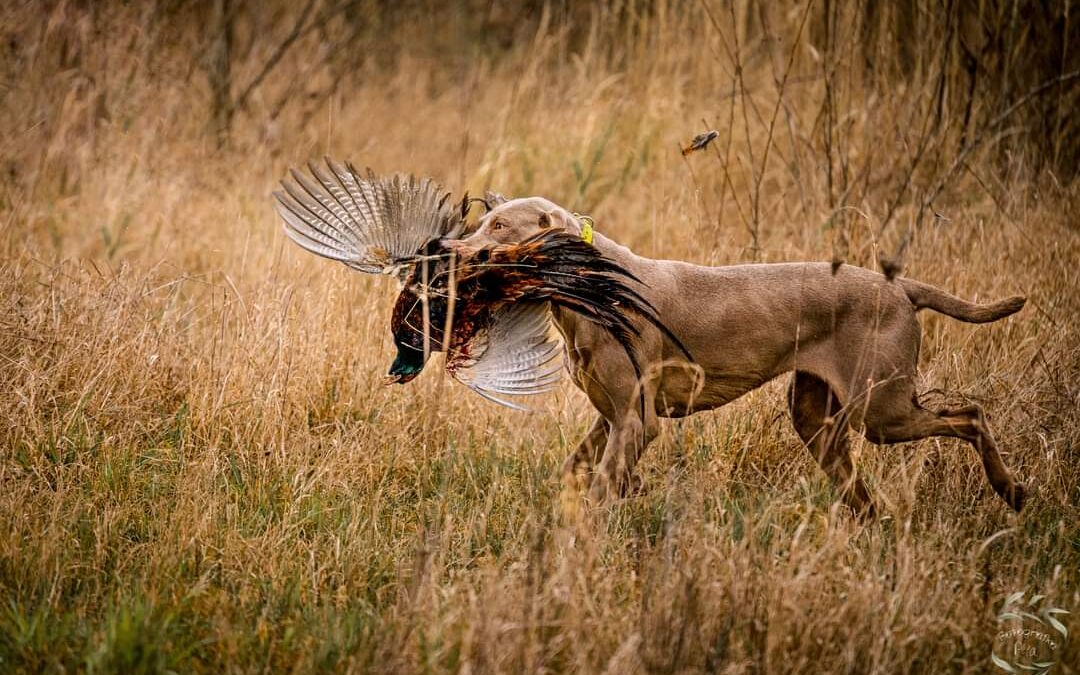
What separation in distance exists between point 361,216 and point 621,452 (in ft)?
4.02

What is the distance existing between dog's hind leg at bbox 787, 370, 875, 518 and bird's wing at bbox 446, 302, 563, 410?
1.07 m

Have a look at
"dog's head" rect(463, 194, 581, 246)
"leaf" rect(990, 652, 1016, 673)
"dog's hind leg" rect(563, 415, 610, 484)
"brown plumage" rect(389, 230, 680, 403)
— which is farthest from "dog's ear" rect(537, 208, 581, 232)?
"leaf" rect(990, 652, 1016, 673)

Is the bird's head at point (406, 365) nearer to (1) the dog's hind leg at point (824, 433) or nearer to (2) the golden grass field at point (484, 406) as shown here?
(2) the golden grass field at point (484, 406)

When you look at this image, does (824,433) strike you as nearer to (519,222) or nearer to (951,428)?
(951,428)

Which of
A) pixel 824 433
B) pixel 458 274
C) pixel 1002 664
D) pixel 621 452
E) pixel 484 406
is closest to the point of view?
pixel 1002 664

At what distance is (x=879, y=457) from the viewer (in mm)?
4348

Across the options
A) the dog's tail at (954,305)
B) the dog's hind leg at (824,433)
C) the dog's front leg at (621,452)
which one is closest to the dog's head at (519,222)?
the dog's front leg at (621,452)

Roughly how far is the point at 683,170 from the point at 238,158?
10.4 ft

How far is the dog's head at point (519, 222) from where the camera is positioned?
3789mm

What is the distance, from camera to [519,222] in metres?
3.82

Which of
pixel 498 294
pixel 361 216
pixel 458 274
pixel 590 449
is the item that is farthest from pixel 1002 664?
pixel 361 216

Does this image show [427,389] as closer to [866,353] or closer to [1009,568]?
[866,353]

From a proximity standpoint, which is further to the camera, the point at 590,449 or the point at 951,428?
the point at 590,449

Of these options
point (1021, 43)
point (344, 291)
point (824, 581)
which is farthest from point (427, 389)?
point (1021, 43)
